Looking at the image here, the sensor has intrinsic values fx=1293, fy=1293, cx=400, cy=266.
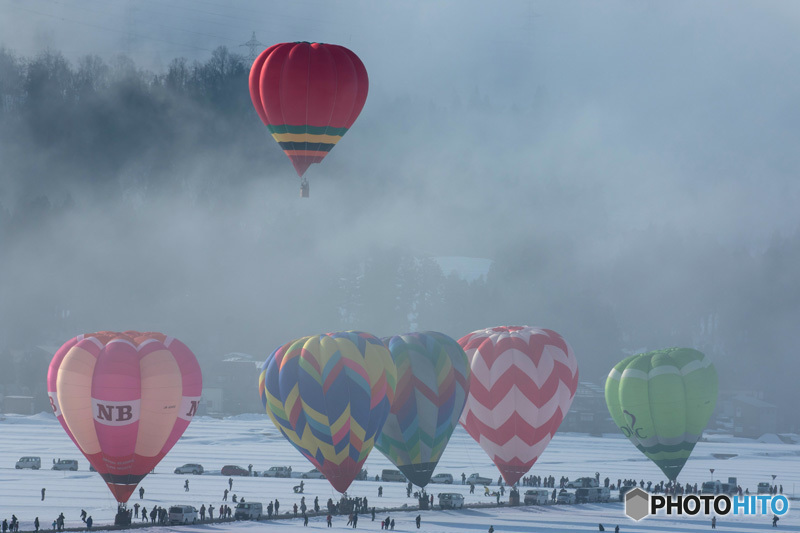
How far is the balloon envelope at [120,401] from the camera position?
49.9 meters

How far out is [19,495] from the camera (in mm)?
54094

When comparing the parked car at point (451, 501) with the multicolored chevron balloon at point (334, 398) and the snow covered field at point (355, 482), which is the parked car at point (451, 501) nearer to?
the snow covered field at point (355, 482)

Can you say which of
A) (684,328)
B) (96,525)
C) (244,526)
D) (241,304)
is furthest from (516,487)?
(684,328)

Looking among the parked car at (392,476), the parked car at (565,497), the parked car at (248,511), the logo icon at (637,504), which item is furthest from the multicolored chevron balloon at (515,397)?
the parked car at (248,511)

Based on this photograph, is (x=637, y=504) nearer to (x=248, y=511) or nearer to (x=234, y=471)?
(x=248, y=511)

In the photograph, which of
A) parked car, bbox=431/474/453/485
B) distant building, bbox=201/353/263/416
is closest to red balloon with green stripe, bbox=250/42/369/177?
parked car, bbox=431/474/453/485

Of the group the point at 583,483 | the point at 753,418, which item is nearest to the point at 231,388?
the point at 753,418

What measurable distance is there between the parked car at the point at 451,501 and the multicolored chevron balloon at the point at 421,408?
1.57 meters

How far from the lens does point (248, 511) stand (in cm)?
4978

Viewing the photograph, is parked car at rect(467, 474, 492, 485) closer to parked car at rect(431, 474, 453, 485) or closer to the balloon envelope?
parked car at rect(431, 474, 453, 485)

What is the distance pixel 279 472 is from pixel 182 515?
53.5ft

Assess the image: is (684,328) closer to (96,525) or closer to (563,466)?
(563,466)

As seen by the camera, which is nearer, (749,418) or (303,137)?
(303,137)

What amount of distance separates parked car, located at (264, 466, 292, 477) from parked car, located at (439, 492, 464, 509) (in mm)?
11874
